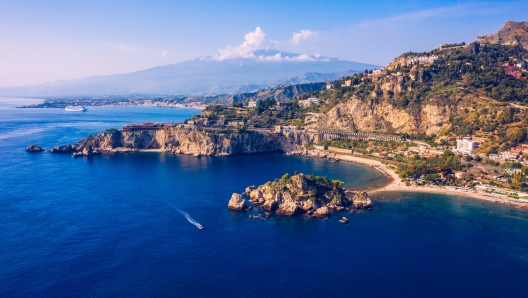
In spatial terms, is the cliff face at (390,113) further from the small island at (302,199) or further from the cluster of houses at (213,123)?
the small island at (302,199)

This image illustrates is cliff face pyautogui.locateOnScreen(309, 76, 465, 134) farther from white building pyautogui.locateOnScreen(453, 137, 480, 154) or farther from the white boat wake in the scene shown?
the white boat wake

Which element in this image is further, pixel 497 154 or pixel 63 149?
pixel 63 149

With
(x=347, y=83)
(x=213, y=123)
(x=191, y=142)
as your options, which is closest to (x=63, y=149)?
(x=191, y=142)

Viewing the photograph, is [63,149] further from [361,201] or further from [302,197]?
[361,201]

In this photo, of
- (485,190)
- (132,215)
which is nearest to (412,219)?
(485,190)

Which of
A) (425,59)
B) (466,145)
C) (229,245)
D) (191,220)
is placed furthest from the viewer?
(425,59)

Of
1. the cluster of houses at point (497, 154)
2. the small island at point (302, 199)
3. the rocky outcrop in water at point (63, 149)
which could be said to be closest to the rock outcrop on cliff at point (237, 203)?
the small island at point (302, 199)

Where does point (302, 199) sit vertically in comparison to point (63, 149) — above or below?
below
